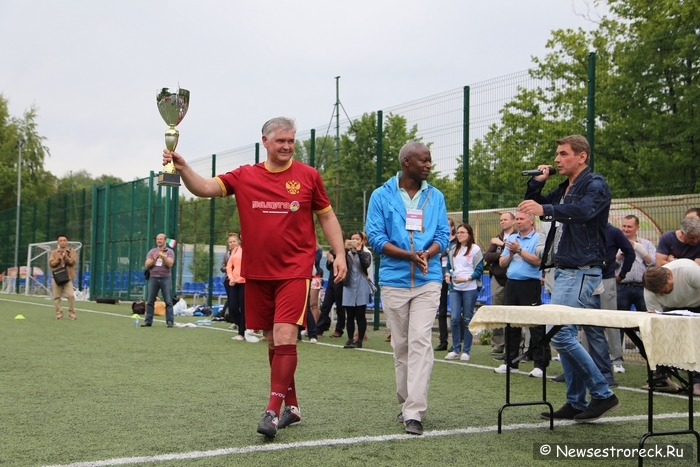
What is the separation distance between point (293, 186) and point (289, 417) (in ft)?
5.26

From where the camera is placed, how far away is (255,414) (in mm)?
6121

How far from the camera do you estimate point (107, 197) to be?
29.8m

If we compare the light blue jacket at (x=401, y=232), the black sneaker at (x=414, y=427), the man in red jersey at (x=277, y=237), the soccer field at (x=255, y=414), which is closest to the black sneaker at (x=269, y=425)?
the soccer field at (x=255, y=414)

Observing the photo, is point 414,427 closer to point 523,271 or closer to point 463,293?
point 523,271

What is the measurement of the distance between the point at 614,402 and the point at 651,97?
37.6 feet

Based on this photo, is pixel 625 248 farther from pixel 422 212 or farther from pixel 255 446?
pixel 255 446

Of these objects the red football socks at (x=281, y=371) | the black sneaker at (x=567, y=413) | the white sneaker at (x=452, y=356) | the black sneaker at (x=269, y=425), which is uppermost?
the red football socks at (x=281, y=371)

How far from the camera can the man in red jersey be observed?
17.8 feet

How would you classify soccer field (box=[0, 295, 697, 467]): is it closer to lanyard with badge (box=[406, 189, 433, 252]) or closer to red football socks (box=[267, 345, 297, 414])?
red football socks (box=[267, 345, 297, 414])

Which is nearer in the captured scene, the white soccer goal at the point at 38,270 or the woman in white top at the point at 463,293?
the woman in white top at the point at 463,293

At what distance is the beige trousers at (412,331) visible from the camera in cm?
577

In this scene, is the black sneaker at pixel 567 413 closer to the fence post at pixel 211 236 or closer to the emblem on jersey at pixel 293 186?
the emblem on jersey at pixel 293 186

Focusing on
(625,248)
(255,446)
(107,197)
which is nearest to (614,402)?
(255,446)

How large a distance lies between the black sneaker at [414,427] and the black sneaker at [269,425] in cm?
91
